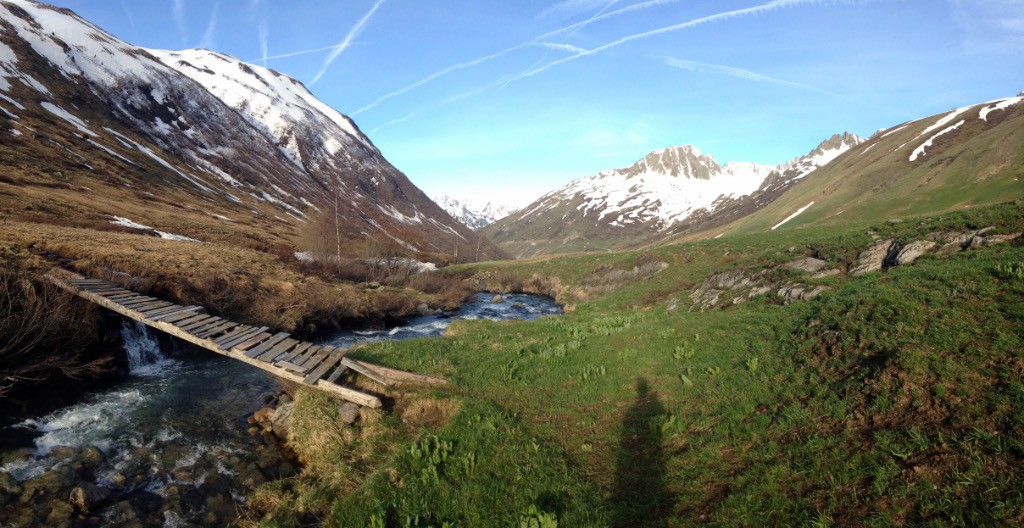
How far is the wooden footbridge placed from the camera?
14.0m

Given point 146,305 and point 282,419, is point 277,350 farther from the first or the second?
point 146,305

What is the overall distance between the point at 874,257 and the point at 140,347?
3311 cm

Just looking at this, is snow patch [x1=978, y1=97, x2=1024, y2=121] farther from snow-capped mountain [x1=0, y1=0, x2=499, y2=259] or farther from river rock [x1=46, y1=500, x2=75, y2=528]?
river rock [x1=46, y1=500, x2=75, y2=528]

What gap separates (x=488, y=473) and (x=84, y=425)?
47.6 feet

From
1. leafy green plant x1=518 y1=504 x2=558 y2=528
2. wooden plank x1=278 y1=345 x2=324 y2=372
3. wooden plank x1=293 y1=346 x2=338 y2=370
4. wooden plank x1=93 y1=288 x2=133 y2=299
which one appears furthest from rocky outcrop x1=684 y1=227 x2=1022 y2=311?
wooden plank x1=93 y1=288 x2=133 y2=299

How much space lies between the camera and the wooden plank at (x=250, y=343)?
15.3m

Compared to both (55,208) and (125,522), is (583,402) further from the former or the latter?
(55,208)

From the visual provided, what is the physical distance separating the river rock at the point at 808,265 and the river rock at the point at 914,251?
121 inches

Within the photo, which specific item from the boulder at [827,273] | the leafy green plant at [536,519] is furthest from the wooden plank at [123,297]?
the boulder at [827,273]

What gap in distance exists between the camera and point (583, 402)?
11.7 meters

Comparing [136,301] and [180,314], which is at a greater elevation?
[136,301]

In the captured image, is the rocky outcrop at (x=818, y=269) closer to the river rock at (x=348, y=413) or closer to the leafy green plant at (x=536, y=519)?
the leafy green plant at (x=536, y=519)

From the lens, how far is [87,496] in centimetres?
1050

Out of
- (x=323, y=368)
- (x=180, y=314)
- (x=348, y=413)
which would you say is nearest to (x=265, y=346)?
(x=323, y=368)
